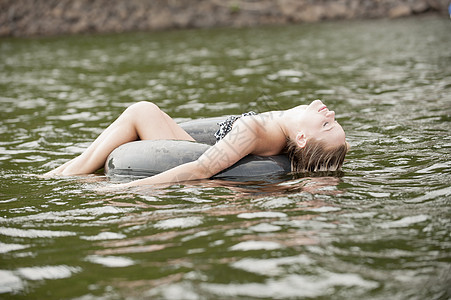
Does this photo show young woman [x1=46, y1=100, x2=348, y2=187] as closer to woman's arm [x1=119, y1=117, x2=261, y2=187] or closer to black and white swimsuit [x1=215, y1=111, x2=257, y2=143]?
woman's arm [x1=119, y1=117, x2=261, y2=187]

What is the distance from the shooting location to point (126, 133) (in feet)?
16.5

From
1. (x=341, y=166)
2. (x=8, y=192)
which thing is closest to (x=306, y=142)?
(x=341, y=166)

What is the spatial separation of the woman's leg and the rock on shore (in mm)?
16856

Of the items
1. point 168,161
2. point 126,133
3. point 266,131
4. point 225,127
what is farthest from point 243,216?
point 126,133

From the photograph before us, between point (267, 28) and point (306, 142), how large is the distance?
16105 mm

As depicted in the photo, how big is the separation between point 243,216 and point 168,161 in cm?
123

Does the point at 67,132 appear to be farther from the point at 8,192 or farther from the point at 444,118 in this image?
the point at 444,118

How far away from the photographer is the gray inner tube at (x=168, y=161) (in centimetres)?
456

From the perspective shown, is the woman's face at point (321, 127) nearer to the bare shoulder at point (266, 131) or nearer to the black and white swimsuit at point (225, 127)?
the bare shoulder at point (266, 131)

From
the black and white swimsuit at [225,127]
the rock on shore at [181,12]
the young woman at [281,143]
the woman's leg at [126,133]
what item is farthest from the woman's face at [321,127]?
the rock on shore at [181,12]

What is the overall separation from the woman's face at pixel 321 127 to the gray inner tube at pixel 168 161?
0.43m

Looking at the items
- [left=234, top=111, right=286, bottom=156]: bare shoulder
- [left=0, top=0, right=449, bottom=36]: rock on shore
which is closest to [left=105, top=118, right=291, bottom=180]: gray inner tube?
[left=234, top=111, right=286, bottom=156]: bare shoulder

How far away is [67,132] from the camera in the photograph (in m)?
7.06

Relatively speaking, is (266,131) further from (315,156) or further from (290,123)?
(315,156)
